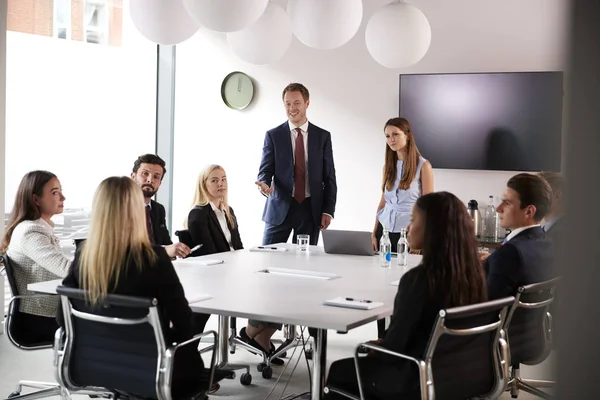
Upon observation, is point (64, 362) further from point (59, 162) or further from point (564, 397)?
point (59, 162)

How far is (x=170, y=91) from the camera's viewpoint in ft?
25.3

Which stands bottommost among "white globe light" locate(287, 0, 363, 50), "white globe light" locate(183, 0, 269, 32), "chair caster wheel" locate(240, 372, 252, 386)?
"chair caster wheel" locate(240, 372, 252, 386)

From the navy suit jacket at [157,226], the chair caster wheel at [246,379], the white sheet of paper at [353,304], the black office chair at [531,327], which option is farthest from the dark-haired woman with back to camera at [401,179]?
the white sheet of paper at [353,304]

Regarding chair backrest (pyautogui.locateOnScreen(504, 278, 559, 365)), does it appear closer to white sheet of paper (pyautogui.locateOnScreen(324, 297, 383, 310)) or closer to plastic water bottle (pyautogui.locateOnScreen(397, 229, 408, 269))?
white sheet of paper (pyautogui.locateOnScreen(324, 297, 383, 310))

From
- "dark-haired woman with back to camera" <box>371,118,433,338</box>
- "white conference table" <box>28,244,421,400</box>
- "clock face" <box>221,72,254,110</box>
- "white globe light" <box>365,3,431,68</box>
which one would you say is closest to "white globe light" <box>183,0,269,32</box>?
"white globe light" <box>365,3,431,68</box>

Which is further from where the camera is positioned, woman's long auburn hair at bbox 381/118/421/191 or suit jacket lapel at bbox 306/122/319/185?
suit jacket lapel at bbox 306/122/319/185

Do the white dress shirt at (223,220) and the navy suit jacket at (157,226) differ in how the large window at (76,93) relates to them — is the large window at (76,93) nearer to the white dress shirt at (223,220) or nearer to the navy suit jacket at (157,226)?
the navy suit jacket at (157,226)


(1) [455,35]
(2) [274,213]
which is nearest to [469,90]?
(1) [455,35]

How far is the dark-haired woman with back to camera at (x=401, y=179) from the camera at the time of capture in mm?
5211

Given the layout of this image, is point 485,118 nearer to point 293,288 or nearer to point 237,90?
point 237,90

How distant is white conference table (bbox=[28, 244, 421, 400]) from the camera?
9.19ft

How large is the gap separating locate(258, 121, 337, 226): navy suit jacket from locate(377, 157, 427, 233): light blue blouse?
477 mm

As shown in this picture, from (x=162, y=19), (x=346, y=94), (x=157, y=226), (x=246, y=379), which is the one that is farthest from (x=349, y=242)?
(x=346, y=94)

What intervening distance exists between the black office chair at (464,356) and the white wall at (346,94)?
3463 mm
